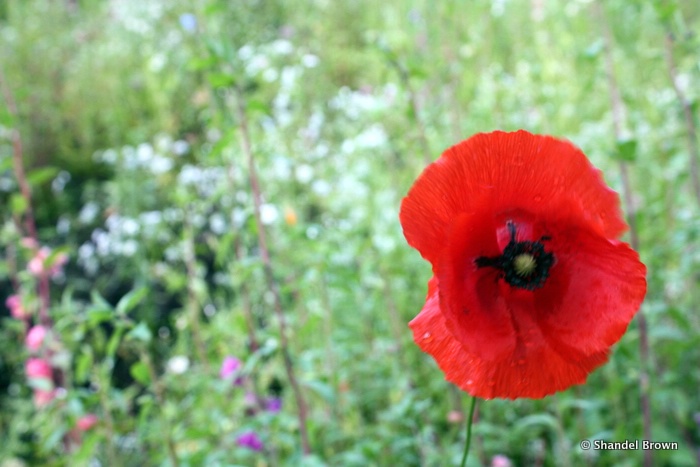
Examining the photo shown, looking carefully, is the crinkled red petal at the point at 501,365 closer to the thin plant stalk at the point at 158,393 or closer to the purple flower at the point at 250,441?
the thin plant stalk at the point at 158,393

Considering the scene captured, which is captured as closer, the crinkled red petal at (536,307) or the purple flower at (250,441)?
the crinkled red petal at (536,307)

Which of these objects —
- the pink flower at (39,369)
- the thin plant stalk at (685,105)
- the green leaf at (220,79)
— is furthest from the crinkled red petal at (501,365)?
the pink flower at (39,369)

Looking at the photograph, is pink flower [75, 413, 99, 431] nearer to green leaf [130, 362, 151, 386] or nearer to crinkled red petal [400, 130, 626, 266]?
green leaf [130, 362, 151, 386]

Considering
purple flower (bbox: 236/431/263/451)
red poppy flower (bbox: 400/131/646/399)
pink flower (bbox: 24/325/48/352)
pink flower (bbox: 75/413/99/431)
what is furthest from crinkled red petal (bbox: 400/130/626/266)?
pink flower (bbox: 24/325/48/352)

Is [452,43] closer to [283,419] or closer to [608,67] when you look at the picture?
[608,67]

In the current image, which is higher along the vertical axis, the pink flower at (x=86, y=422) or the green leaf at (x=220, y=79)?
the green leaf at (x=220, y=79)

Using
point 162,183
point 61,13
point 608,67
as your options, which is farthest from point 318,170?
point 61,13

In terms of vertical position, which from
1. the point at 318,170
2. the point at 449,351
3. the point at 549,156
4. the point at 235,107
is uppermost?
the point at 318,170

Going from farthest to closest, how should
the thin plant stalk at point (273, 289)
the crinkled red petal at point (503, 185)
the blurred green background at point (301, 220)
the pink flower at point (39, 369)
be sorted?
the pink flower at point (39, 369) < the blurred green background at point (301, 220) < the thin plant stalk at point (273, 289) < the crinkled red petal at point (503, 185)
